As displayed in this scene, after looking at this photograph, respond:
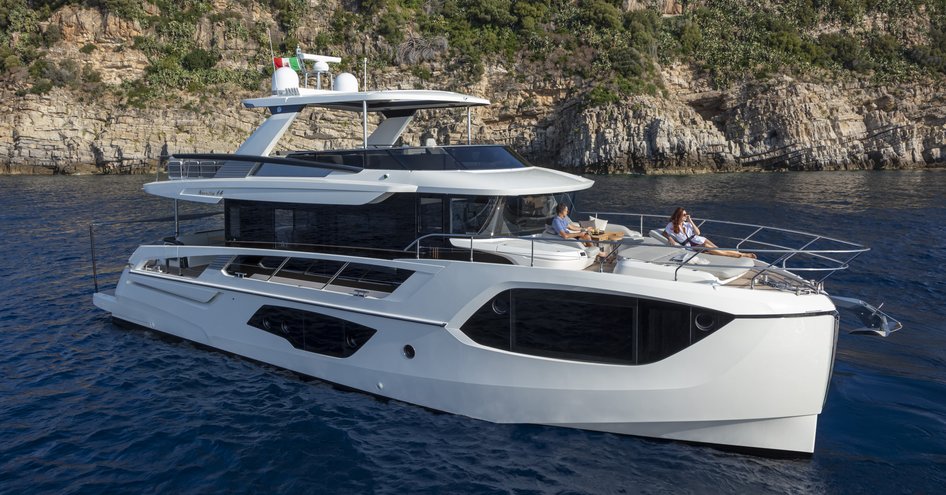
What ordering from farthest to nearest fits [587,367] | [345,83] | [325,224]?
1. [345,83]
2. [325,224]
3. [587,367]

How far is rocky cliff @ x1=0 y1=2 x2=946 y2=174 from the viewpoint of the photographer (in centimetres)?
5362

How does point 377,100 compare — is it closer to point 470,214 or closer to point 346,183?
point 346,183

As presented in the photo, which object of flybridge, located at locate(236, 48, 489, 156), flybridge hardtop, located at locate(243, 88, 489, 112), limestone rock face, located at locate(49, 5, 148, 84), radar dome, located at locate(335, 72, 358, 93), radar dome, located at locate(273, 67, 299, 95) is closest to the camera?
flybridge hardtop, located at locate(243, 88, 489, 112)

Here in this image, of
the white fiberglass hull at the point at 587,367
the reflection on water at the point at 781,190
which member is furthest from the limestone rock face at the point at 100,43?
the white fiberglass hull at the point at 587,367

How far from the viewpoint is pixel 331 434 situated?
8.98m

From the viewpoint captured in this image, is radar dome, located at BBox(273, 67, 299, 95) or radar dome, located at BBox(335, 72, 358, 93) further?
radar dome, located at BBox(335, 72, 358, 93)

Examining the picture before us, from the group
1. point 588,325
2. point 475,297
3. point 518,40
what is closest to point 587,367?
point 588,325

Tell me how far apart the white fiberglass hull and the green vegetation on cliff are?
4885 cm

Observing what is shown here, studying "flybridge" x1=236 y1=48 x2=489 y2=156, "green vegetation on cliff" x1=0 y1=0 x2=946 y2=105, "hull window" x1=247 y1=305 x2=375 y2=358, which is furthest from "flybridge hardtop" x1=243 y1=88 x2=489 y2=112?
"green vegetation on cliff" x1=0 y1=0 x2=946 y2=105

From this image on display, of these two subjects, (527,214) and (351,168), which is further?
(351,168)

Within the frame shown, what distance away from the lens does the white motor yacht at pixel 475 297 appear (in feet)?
25.4

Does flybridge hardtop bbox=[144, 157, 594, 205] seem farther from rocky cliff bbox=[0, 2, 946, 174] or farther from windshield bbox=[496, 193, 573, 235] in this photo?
rocky cliff bbox=[0, 2, 946, 174]

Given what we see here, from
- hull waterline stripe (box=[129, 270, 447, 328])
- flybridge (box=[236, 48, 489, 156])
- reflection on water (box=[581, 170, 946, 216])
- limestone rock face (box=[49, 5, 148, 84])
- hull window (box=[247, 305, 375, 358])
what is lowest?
hull window (box=[247, 305, 375, 358])

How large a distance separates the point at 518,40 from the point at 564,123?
10.8m
